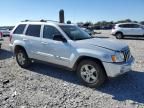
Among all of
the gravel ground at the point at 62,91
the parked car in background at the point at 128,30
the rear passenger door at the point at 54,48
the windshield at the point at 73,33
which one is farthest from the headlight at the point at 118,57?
the parked car in background at the point at 128,30

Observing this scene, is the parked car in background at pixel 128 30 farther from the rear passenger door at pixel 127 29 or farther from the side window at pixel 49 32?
the side window at pixel 49 32

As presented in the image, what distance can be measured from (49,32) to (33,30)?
93 cm

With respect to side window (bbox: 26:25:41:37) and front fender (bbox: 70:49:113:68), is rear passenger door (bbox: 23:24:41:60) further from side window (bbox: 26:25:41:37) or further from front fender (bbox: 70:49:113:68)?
front fender (bbox: 70:49:113:68)

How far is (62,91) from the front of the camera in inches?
249

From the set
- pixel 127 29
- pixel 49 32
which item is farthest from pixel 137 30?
pixel 49 32

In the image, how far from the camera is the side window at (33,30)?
812cm

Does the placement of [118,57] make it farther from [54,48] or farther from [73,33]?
[54,48]

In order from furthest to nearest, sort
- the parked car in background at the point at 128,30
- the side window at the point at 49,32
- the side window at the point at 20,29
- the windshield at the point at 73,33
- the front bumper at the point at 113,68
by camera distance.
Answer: the parked car in background at the point at 128,30 → the side window at the point at 20,29 → the side window at the point at 49,32 → the windshield at the point at 73,33 → the front bumper at the point at 113,68

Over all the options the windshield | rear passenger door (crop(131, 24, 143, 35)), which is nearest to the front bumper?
the windshield

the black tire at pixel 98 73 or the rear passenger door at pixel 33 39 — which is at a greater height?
the rear passenger door at pixel 33 39

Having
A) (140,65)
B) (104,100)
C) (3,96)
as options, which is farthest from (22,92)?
(140,65)

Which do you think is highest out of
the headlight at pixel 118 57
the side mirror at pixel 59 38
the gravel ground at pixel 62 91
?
the side mirror at pixel 59 38

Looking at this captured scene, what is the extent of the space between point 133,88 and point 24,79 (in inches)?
140

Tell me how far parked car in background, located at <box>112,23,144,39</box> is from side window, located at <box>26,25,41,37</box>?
56.8ft
